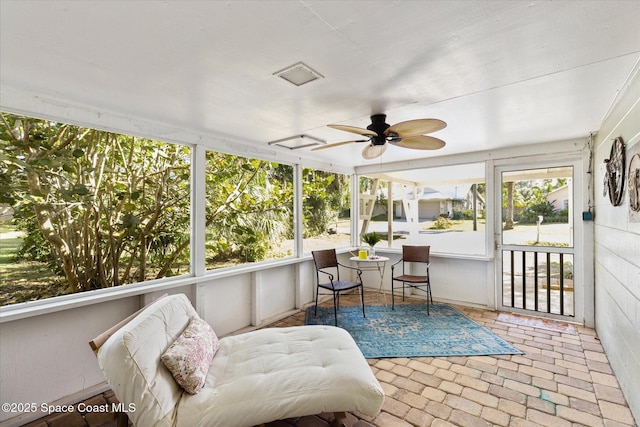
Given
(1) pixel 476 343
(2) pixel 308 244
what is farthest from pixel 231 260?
(1) pixel 476 343

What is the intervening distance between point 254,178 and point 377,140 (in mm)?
1897

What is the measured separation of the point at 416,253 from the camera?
445 centimetres

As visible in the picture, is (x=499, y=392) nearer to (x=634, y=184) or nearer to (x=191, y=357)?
(x=634, y=184)

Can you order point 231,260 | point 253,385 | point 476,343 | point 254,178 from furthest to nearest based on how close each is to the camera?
point 254,178 < point 231,260 < point 476,343 < point 253,385

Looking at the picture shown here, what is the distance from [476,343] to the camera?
308 centimetres

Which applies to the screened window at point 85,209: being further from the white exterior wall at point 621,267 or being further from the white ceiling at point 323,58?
the white exterior wall at point 621,267

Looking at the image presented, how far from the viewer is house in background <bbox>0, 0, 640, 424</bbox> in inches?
53.2

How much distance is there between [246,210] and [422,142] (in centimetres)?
221

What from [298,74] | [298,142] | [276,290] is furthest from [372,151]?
[276,290]

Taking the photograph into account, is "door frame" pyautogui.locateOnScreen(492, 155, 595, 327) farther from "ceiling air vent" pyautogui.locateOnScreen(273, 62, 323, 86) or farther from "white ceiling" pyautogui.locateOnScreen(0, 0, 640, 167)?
"ceiling air vent" pyautogui.locateOnScreen(273, 62, 323, 86)

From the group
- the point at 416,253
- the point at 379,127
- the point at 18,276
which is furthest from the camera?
the point at 416,253

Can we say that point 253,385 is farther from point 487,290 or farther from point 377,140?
point 487,290

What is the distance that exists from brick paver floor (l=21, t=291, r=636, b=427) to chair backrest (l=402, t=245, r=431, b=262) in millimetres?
1522

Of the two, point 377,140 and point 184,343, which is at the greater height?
point 377,140
